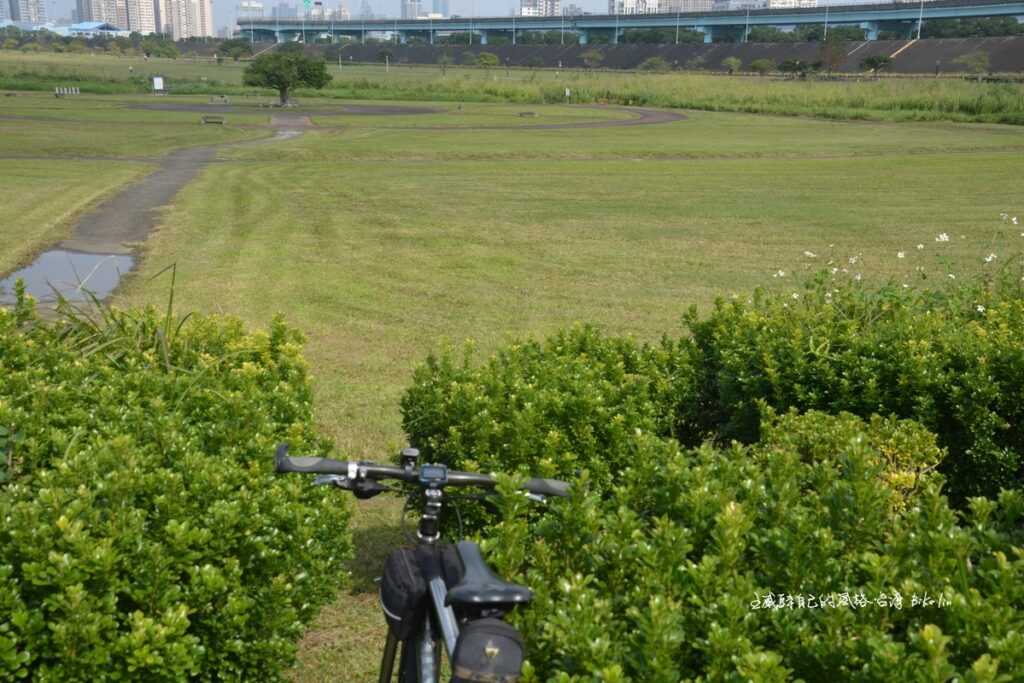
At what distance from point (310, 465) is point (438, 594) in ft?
1.67

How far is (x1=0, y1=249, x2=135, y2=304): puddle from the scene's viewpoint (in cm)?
1219

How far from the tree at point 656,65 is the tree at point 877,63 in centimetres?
2287

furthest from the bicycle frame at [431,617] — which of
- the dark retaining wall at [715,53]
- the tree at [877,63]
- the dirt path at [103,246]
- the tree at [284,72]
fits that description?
the tree at [877,63]

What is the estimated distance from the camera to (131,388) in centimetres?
476

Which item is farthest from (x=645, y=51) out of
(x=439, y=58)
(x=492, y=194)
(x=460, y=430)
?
(x=460, y=430)

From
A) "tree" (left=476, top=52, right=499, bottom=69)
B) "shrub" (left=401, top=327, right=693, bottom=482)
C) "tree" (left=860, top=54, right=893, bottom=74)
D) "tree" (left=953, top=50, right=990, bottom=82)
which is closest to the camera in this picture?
"shrub" (left=401, top=327, right=693, bottom=482)

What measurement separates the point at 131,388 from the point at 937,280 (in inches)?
427

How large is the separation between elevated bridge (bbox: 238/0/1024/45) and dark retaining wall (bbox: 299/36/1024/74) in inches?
165

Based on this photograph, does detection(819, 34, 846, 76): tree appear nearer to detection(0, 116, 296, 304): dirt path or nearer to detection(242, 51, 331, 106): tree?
detection(242, 51, 331, 106): tree

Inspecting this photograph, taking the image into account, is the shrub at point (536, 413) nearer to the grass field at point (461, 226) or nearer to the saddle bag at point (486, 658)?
the grass field at point (461, 226)

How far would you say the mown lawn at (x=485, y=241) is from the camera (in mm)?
9383

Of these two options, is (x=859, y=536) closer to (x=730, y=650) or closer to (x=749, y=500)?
(x=749, y=500)

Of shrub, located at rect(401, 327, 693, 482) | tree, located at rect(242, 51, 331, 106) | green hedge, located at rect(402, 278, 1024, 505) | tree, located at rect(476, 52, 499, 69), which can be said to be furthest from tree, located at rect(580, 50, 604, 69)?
shrub, located at rect(401, 327, 693, 482)

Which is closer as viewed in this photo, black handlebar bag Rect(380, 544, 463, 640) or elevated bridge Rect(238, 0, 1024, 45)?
black handlebar bag Rect(380, 544, 463, 640)
